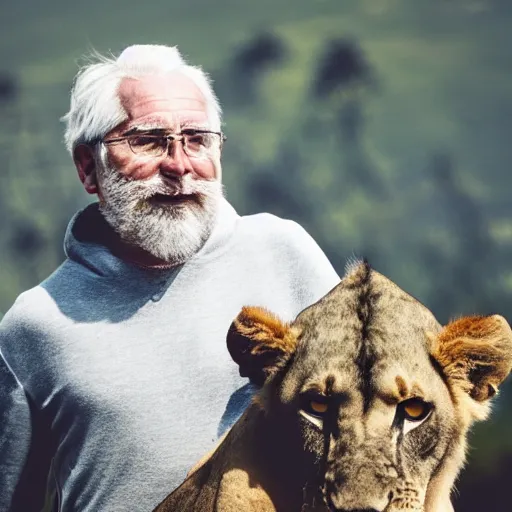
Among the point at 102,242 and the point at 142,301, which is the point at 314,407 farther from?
the point at 102,242

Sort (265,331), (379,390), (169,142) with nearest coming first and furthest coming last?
(379,390)
(265,331)
(169,142)

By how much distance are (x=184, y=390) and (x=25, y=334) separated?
0.53m

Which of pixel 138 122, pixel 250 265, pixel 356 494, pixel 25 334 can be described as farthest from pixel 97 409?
pixel 356 494

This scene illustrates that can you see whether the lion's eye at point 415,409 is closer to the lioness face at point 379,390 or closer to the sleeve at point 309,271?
the lioness face at point 379,390

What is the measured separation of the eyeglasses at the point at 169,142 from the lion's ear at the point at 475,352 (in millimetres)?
1031

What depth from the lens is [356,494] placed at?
70.4 inches

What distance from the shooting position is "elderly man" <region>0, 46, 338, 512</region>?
2.62 metres

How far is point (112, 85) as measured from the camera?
2.83 m

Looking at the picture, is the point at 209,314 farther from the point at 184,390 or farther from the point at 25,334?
the point at 25,334

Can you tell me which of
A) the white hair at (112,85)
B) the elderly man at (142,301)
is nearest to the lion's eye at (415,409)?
the elderly man at (142,301)

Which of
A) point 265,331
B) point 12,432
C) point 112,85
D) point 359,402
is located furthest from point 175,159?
point 359,402

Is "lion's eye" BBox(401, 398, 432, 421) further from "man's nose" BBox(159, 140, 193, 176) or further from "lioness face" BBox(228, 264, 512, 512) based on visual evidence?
"man's nose" BBox(159, 140, 193, 176)

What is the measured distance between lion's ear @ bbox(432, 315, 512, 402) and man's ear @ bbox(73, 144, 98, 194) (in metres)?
1.36

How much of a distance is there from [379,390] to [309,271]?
0.91 meters
